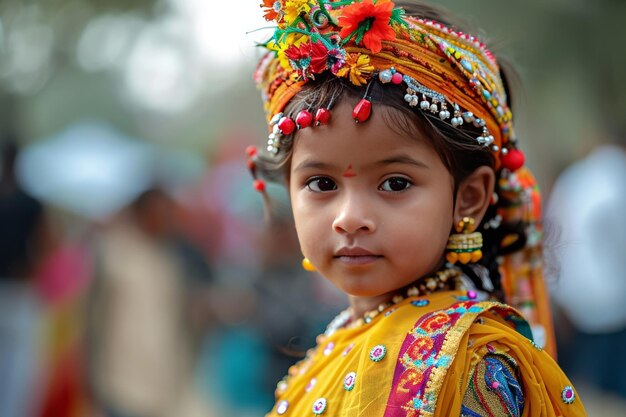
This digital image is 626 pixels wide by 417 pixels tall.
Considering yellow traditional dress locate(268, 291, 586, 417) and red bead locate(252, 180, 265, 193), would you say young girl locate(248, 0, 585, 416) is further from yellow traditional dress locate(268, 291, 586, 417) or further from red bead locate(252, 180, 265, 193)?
Answer: red bead locate(252, 180, 265, 193)

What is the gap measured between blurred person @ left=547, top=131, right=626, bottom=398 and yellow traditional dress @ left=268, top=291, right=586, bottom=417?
3.32 meters

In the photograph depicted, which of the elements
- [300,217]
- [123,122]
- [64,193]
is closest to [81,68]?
[123,122]

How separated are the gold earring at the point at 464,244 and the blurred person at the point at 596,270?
10.5 ft

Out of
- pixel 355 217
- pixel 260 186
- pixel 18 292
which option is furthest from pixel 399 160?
pixel 18 292

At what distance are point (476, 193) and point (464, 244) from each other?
6.3 inches

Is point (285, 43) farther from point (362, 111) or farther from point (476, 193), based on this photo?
point (476, 193)

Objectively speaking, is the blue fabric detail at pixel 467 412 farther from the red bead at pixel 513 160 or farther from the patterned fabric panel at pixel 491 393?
the red bead at pixel 513 160

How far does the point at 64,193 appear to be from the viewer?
8375 millimetres

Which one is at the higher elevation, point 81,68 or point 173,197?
point 81,68

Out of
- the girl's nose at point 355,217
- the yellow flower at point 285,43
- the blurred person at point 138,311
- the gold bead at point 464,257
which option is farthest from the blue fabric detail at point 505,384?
the blurred person at point 138,311

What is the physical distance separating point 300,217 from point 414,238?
32 cm

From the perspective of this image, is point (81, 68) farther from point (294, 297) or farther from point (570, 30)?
point (294, 297)

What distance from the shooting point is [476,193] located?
7.20ft

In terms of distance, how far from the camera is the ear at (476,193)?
85.0 inches
